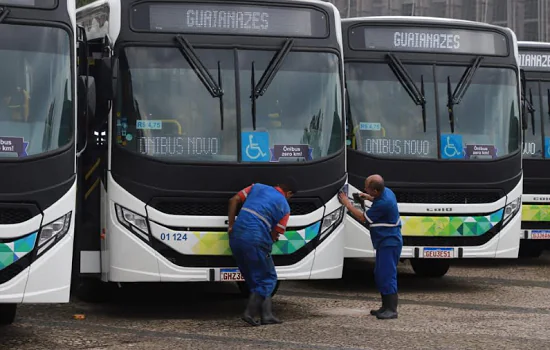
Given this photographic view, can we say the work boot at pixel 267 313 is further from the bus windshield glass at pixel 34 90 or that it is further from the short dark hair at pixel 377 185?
the bus windshield glass at pixel 34 90

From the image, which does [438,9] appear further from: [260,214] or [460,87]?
[260,214]

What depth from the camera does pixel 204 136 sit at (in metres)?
11.7

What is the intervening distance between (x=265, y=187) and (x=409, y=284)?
494 centimetres

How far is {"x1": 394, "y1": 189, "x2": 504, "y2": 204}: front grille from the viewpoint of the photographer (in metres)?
14.4

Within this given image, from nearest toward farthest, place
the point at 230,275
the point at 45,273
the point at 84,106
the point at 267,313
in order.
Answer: the point at 45,273
the point at 84,106
the point at 267,313
the point at 230,275

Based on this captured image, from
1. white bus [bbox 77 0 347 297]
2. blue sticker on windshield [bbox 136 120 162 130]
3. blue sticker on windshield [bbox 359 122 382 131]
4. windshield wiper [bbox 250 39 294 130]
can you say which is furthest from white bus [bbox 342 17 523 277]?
blue sticker on windshield [bbox 136 120 162 130]

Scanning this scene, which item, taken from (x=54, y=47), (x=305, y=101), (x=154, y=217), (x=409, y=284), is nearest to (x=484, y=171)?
(x=409, y=284)

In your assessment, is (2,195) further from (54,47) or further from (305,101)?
(305,101)

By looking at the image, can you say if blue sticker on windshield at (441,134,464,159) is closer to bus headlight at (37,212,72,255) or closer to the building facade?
bus headlight at (37,212,72,255)

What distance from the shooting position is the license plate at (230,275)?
11.8m

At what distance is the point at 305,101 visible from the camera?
1212 centimetres

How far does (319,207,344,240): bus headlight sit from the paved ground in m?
0.87

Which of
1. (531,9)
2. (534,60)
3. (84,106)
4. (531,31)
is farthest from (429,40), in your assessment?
(531,9)

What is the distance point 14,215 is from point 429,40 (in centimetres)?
642
